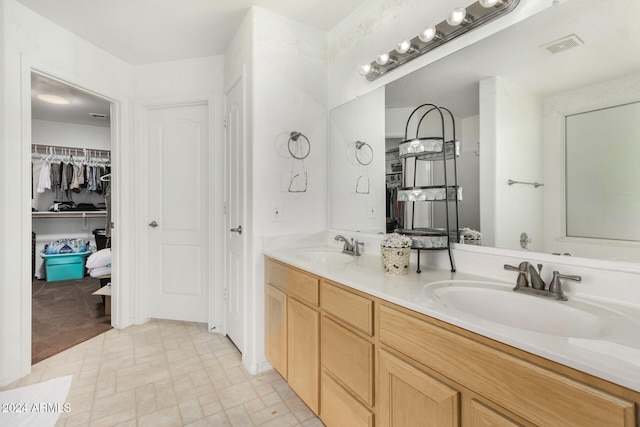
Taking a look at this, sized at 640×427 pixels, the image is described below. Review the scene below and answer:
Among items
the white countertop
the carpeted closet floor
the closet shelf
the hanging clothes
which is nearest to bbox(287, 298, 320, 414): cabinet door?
the white countertop

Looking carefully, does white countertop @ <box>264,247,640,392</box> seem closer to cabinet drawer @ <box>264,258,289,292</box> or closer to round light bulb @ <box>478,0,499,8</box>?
cabinet drawer @ <box>264,258,289,292</box>

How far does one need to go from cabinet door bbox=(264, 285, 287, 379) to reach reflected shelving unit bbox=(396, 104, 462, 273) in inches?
33.5

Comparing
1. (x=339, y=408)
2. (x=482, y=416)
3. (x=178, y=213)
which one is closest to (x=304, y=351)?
(x=339, y=408)

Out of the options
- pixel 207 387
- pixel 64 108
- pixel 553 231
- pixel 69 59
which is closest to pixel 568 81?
pixel 553 231

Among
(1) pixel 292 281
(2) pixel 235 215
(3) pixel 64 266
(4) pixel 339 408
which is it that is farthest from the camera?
(3) pixel 64 266

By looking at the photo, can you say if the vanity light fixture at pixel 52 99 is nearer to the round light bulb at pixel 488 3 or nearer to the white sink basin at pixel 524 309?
the round light bulb at pixel 488 3

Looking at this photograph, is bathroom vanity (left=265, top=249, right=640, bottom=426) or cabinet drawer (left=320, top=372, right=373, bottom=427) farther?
cabinet drawer (left=320, top=372, right=373, bottom=427)

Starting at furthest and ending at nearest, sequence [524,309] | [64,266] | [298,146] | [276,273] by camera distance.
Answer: [64,266], [298,146], [276,273], [524,309]

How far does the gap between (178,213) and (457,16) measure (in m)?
2.64

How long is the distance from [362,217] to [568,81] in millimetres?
1249

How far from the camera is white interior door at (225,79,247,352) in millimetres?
2176

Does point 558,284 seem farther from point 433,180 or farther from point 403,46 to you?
point 403,46

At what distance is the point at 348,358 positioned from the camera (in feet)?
4.10

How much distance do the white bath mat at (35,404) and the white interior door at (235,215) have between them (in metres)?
1.06
